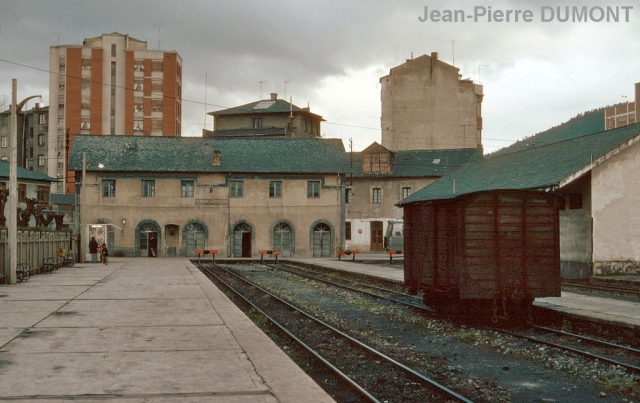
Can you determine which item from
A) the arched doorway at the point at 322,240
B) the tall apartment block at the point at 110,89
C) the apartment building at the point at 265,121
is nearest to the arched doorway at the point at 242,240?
the arched doorway at the point at 322,240

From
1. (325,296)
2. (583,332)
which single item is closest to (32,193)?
(325,296)

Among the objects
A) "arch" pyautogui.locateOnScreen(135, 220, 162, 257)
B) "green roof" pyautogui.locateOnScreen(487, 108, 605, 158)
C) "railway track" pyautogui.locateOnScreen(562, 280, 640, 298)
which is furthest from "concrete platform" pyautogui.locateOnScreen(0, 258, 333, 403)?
"green roof" pyautogui.locateOnScreen(487, 108, 605, 158)

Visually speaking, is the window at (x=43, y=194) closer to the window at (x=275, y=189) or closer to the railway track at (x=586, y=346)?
the window at (x=275, y=189)

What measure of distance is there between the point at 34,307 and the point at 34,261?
11978mm

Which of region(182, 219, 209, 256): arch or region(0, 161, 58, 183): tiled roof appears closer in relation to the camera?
region(182, 219, 209, 256): arch

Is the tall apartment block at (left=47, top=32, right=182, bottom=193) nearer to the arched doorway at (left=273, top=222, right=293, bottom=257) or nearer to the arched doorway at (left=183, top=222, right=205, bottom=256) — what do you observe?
the arched doorway at (left=183, top=222, right=205, bottom=256)

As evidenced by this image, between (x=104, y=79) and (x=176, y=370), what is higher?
(x=104, y=79)

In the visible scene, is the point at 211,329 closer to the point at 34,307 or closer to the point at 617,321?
the point at 34,307

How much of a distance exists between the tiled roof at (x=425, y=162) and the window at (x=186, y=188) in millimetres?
17660

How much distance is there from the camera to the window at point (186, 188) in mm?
49875

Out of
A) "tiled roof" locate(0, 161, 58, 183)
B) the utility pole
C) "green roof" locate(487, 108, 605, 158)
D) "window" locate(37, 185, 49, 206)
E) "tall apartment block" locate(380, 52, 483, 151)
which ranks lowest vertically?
the utility pole

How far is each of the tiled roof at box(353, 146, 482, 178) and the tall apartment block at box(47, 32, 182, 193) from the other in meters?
36.9

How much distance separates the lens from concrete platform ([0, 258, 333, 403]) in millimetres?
6574

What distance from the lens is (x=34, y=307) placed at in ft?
46.7
